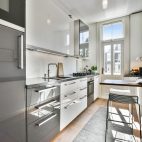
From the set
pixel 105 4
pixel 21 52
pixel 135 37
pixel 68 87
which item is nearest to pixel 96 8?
pixel 105 4

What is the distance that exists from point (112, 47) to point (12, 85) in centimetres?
408

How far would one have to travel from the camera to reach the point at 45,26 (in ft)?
8.17

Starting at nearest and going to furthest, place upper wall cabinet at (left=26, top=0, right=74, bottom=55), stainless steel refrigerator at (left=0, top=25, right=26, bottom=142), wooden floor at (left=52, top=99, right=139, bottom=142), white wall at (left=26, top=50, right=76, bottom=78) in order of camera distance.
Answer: stainless steel refrigerator at (left=0, top=25, right=26, bottom=142) < wooden floor at (left=52, top=99, right=139, bottom=142) < upper wall cabinet at (left=26, top=0, right=74, bottom=55) < white wall at (left=26, top=50, right=76, bottom=78)

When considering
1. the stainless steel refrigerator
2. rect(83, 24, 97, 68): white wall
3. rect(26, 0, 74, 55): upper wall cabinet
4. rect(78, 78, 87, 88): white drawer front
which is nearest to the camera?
the stainless steel refrigerator

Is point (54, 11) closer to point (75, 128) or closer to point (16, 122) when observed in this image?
point (16, 122)

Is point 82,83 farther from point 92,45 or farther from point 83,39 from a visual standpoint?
point 92,45

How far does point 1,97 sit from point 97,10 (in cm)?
358

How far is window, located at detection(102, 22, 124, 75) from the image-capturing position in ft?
14.6

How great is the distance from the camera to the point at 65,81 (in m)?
2.30

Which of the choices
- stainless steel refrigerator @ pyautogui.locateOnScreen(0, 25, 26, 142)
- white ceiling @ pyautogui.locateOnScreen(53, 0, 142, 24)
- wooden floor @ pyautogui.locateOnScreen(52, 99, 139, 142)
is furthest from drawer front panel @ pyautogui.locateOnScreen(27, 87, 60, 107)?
white ceiling @ pyautogui.locateOnScreen(53, 0, 142, 24)

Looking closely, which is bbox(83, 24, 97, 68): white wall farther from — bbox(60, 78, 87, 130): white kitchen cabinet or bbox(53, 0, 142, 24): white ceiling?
bbox(60, 78, 87, 130): white kitchen cabinet

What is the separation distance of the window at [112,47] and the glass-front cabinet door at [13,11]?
380 centimetres

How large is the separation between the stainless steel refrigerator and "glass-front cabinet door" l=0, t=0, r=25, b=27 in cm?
11

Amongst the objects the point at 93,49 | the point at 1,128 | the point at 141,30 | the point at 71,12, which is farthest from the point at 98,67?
the point at 1,128
